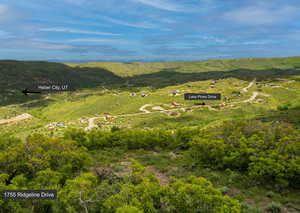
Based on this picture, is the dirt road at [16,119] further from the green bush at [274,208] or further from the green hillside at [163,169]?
the green bush at [274,208]

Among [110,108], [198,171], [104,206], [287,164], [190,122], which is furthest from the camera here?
[110,108]

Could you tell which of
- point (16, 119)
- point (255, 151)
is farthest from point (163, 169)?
point (16, 119)

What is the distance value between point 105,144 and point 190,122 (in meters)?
44.9

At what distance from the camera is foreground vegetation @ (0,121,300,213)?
757 inches

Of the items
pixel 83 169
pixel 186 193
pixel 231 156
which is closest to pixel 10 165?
pixel 83 169

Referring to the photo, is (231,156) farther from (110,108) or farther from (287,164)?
(110,108)

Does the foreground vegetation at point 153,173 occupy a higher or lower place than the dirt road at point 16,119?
higher

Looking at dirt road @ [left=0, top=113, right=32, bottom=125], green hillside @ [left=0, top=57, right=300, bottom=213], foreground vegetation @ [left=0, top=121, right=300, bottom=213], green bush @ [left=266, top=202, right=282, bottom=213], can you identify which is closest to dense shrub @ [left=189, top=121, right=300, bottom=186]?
foreground vegetation @ [left=0, top=121, right=300, bottom=213]

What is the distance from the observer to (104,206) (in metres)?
19.0

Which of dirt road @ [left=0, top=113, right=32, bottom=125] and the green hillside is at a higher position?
the green hillside

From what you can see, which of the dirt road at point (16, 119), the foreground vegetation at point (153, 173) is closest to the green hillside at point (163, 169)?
the foreground vegetation at point (153, 173)

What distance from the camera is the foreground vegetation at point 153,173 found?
19234 mm

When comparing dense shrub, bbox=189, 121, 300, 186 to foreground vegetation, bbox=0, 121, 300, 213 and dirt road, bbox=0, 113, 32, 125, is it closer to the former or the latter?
foreground vegetation, bbox=0, 121, 300, 213

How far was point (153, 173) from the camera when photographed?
93.5 feet
